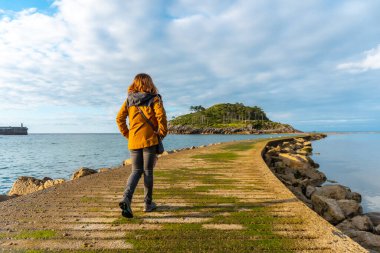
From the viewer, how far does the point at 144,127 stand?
5043 millimetres

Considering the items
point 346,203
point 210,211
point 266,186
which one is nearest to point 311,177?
point 346,203

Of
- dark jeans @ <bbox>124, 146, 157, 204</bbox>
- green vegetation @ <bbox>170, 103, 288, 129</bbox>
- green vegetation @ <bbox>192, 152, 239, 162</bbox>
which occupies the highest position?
green vegetation @ <bbox>170, 103, 288, 129</bbox>

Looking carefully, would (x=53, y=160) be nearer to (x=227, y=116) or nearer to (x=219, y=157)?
(x=219, y=157)

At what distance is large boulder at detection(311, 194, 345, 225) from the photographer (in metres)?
6.78

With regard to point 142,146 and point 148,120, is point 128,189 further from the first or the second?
point 148,120

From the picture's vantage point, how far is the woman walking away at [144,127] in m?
5.00

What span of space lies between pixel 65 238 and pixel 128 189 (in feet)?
4.29

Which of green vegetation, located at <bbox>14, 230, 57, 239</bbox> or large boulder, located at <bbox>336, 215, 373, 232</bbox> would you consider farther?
large boulder, located at <bbox>336, 215, 373, 232</bbox>

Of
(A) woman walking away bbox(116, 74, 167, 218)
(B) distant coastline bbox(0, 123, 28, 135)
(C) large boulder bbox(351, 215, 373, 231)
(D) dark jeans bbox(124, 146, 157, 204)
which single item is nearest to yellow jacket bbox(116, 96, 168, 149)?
(A) woman walking away bbox(116, 74, 167, 218)

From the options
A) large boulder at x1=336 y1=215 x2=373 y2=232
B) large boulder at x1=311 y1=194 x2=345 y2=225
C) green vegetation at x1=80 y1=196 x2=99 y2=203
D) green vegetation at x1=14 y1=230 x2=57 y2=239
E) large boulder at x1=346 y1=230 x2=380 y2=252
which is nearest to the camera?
green vegetation at x1=14 y1=230 x2=57 y2=239

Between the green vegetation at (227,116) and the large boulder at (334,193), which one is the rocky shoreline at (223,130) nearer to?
the green vegetation at (227,116)

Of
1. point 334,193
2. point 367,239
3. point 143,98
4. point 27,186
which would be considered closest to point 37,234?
point 143,98

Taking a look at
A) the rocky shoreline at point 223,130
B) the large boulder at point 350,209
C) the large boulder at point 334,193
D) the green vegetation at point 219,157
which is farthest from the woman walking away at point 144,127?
the rocky shoreline at point 223,130

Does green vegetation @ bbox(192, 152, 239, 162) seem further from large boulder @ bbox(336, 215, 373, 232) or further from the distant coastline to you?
the distant coastline
